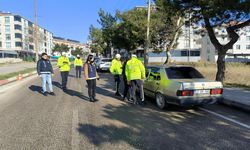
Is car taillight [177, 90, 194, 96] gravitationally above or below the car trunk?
below

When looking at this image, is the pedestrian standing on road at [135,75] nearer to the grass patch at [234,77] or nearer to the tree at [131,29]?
the grass patch at [234,77]

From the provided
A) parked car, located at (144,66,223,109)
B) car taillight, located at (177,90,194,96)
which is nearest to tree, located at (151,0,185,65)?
parked car, located at (144,66,223,109)

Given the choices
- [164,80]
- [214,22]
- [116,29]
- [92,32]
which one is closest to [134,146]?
[164,80]

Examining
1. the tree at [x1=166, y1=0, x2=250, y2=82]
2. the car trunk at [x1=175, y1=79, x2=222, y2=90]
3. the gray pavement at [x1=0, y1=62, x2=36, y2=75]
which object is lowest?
the gray pavement at [x1=0, y1=62, x2=36, y2=75]

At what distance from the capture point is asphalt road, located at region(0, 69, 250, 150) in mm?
4988

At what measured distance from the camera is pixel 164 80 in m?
8.16

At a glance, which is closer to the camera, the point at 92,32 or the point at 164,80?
the point at 164,80

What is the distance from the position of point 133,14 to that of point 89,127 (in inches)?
1084

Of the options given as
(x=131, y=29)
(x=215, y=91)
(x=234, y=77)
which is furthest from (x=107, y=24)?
(x=215, y=91)

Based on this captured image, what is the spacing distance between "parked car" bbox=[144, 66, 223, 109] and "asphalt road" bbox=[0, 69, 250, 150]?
39 centimetres

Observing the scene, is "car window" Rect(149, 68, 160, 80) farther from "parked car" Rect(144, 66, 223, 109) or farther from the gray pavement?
the gray pavement

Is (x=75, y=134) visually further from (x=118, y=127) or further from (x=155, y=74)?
(x=155, y=74)

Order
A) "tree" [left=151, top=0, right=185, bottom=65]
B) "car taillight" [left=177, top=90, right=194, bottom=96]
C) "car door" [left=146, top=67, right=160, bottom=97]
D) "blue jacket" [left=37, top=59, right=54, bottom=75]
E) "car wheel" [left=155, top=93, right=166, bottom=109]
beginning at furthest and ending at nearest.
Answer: "tree" [left=151, top=0, right=185, bottom=65], "blue jacket" [left=37, top=59, right=54, bottom=75], "car door" [left=146, top=67, right=160, bottom=97], "car wheel" [left=155, top=93, right=166, bottom=109], "car taillight" [left=177, top=90, right=194, bottom=96]

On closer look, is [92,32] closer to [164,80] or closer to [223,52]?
[223,52]
